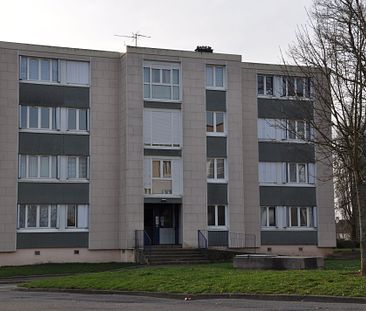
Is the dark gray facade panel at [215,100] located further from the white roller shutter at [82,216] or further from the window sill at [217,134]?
the white roller shutter at [82,216]

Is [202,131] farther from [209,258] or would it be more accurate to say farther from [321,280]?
[321,280]

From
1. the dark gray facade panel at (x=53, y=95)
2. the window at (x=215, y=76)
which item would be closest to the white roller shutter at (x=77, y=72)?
the dark gray facade panel at (x=53, y=95)

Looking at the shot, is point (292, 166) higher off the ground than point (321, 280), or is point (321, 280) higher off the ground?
point (292, 166)

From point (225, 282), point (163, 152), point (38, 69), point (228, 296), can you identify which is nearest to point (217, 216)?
point (163, 152)

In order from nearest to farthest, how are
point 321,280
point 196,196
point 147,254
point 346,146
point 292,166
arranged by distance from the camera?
point 321,280
point 346,146
point 147,254
point 196,196
point 292,166

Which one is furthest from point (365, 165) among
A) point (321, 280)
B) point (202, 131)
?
point (202, 131)

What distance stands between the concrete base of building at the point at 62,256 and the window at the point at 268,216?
8.88 meters

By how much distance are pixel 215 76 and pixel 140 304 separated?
25.4 m

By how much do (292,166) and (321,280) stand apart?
2465 centimetres

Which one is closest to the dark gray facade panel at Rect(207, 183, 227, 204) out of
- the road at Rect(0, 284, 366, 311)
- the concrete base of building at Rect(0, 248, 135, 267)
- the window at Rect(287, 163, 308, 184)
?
the window at Rect(287, 163, 308, 184)

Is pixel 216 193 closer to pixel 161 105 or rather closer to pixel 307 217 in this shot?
pixel 161 105

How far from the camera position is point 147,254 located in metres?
37.0

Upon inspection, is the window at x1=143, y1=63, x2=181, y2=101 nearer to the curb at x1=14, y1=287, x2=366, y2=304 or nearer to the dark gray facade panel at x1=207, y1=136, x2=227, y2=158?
the dark gray facade panel at x1=207, y1=136, x2=227, y2=158

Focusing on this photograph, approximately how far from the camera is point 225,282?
2016cm
